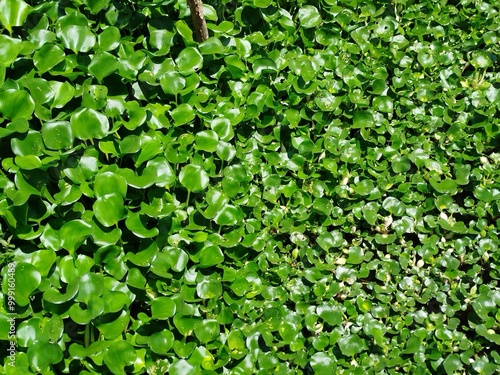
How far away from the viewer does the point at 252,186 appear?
5.96ft

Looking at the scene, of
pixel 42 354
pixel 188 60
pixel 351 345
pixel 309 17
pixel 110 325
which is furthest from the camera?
pixel 309 17

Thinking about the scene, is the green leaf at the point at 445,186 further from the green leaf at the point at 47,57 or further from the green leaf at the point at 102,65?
the green leaf at the point at 47,57

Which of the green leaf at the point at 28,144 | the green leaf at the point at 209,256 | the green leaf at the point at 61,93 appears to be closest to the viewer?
the green leaf at the point at 28,144

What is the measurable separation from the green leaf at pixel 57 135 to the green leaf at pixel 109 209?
0.17 metres

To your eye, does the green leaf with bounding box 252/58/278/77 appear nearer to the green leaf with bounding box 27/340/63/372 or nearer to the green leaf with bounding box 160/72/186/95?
the green leaf with bounding box 160/72/186/95

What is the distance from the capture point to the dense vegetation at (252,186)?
138 centimetres

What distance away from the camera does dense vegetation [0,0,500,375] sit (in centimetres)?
138

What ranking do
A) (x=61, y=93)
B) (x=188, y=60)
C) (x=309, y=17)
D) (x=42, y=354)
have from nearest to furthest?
1. (x=42, y=354)
2. (x=61, y=93)
3. (x=188, y=60)
4. (x=309, y=17)

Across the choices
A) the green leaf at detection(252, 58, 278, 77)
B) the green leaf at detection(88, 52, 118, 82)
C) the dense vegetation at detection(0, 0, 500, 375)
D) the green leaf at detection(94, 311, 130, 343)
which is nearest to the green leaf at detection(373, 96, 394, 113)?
the dense vegetation at detection(0, 0, 500, 375)

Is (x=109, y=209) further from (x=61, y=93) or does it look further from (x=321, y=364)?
(x=321, y=364)

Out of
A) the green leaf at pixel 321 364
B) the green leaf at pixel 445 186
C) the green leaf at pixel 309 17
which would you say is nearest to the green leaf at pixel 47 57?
the green leaf at pixel 309 17

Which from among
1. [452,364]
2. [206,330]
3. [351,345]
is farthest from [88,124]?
[452,364]

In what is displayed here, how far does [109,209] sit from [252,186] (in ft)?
1.82

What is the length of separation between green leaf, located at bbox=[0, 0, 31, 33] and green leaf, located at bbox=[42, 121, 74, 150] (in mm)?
297
